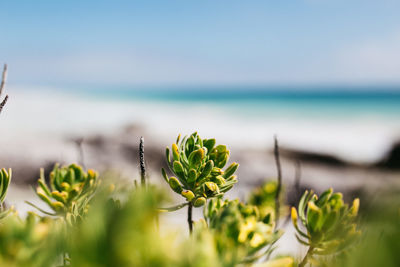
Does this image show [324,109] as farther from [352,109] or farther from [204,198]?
[204,198]

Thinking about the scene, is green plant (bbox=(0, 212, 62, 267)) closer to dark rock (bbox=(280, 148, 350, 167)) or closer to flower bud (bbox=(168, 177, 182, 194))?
flower bud (bbox=(168, 177, 182, 194))

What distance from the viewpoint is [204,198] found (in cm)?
56

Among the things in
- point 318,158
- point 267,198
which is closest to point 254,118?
point 318,158

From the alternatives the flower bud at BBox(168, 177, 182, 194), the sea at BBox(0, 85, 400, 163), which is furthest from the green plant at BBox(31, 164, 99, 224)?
the sea at BBox(0, 85, 400, 163)

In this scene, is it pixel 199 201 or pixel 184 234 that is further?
pixel 199 201

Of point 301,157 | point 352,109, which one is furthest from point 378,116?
point 301,157

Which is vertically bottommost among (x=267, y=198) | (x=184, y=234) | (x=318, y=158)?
(x=318, y=158)

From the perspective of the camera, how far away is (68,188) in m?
0.68

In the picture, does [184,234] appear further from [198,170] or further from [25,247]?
[198,170]

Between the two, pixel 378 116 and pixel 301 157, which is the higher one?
pixel 378 116

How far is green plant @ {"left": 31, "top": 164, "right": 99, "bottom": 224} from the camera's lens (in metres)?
0.66

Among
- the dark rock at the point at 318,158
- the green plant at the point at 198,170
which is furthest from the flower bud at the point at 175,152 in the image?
the dark rock at the point at 318,158

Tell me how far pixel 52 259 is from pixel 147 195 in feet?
0.43

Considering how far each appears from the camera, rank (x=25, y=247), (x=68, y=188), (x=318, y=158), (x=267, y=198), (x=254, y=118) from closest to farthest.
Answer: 1. (x=25, y=247)
2. (x=68, y=188)
3. (x=267, y=198)
4. (x=318, y=158)
5. (x=254, y=118)
